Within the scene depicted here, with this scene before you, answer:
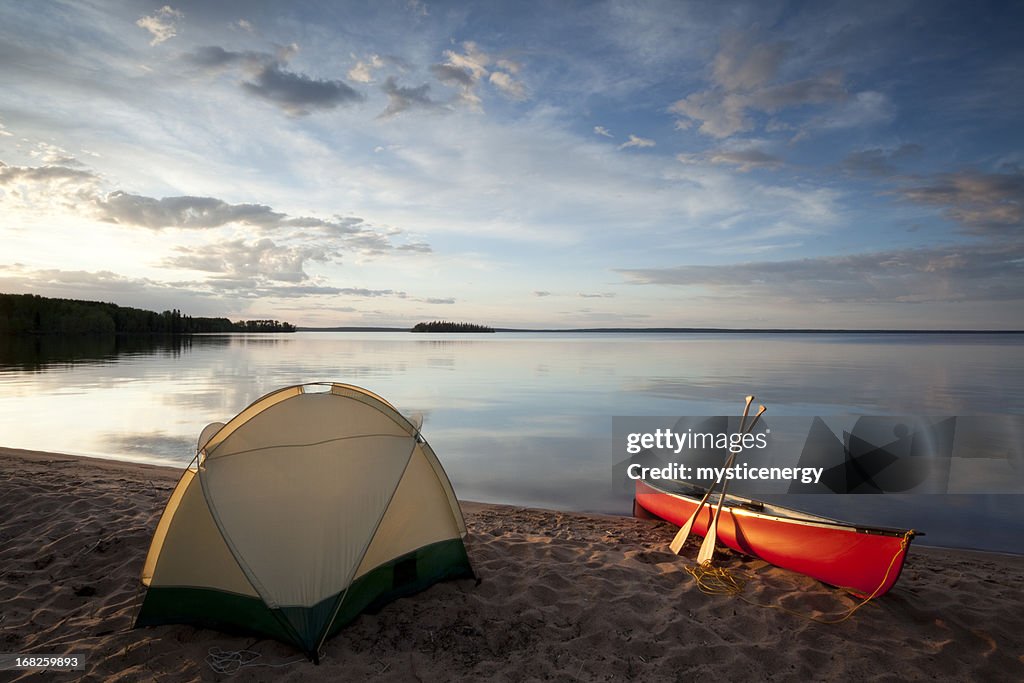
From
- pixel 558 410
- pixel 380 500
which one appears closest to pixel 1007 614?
pixel 380 500

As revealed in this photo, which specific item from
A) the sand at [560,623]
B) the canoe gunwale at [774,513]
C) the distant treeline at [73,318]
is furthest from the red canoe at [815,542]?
the distant treeline at [73,318]

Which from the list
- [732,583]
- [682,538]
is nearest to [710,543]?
[682,538]

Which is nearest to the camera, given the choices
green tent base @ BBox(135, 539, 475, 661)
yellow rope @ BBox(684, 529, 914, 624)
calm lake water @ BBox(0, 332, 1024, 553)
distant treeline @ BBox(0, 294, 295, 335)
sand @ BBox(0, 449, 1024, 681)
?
sand @ BBox(0, 449, 1024, 681)

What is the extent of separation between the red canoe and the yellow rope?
19mm

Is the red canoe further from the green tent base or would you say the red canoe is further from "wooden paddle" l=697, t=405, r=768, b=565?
the green tent base

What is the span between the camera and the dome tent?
4984 mm

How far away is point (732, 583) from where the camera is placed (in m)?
6.32

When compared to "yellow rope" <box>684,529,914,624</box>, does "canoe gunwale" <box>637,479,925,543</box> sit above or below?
above

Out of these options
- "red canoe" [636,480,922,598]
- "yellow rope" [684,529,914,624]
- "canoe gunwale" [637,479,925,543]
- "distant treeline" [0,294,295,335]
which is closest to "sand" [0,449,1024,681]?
"yellow rope" [684,529,914,624]

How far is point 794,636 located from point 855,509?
20.6 ft

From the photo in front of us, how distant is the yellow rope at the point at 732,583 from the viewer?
5543 mm

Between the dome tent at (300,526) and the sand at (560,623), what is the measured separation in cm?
23

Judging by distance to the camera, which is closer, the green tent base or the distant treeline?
the green tent base

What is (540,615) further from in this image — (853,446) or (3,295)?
Answer: (3,295)
